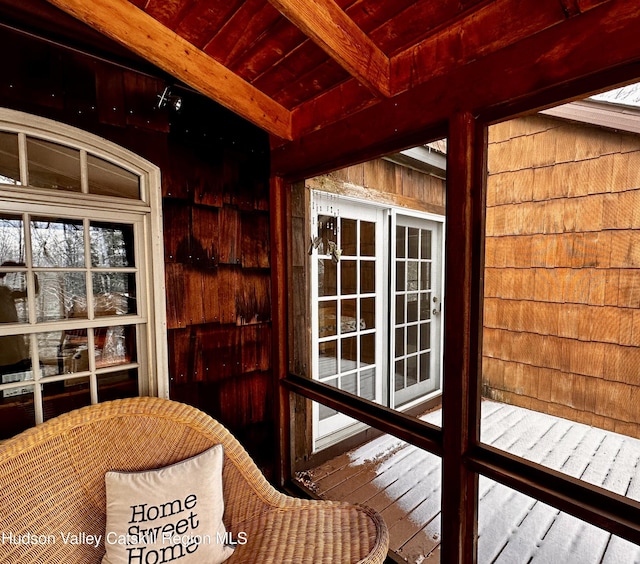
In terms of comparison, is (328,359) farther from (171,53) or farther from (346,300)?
(171,53)

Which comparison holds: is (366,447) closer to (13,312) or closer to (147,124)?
(13,312)

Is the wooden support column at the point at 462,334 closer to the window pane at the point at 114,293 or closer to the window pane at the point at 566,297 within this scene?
the window pane at the point at 566,297

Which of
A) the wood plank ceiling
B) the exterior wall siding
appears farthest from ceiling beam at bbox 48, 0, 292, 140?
the exterior wall siding

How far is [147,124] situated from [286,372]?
1695mm

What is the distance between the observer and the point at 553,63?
1.02 m

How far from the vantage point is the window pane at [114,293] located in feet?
5.70

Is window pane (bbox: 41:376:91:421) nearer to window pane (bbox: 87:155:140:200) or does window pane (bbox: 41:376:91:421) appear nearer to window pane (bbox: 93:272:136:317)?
window pane (bbox: 93:272:136:317)

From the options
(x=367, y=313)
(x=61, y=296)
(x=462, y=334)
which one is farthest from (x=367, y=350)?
(x=61, y=296)

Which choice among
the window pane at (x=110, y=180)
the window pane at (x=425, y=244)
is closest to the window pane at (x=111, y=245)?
the window pane at (x=110, y=180)

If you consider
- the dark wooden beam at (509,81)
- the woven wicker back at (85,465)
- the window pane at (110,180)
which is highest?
the dark wooden beam at (509,81)

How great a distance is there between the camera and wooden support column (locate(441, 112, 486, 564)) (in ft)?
4.11

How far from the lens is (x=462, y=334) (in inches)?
50.6

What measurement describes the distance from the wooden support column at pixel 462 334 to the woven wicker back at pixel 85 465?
2.74 feet

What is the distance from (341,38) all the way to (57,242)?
1567 millimetres
